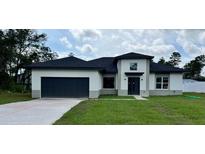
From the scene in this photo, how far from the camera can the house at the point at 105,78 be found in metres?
24.1

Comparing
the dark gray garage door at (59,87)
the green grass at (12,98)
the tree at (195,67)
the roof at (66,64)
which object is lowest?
the green grass at (12,98)

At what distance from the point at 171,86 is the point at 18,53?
75.0ft

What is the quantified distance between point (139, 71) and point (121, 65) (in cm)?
189

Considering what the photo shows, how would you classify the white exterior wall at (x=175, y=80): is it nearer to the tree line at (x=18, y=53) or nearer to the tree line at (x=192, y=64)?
the tree line at (x=18, y=53)

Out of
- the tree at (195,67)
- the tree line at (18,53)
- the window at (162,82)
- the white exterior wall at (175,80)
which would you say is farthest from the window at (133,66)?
the tree at (195,67)

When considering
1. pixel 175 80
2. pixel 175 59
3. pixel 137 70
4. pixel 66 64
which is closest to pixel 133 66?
pixel 137 70

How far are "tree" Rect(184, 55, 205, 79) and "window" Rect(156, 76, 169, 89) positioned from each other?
3177 centimetres

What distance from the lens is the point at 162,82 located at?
29.4 meters

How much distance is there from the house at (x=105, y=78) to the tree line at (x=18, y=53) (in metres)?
13.9

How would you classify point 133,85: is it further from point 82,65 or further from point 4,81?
point 4,81

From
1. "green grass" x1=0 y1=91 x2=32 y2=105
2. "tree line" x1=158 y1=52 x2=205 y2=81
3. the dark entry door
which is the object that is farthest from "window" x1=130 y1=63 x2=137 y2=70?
"tree line" x1=158 y1=52 x2=205 y2=81
